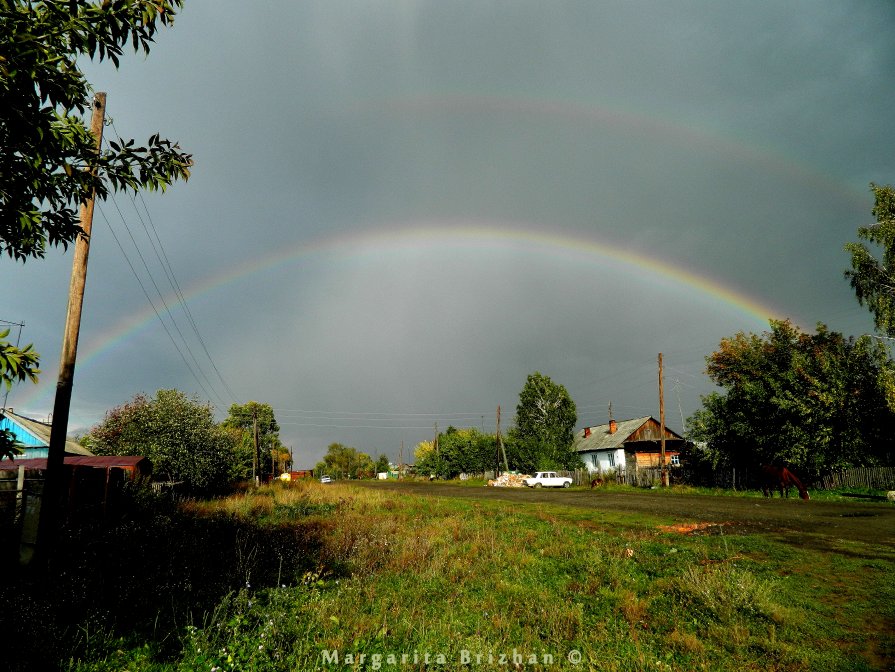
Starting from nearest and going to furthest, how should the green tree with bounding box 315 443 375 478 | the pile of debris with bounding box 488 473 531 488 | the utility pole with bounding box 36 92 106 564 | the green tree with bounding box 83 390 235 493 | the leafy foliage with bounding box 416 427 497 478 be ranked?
1. the utility pole with bounding box 36 92 106 564
2. the green tree with bounding box 83 390 235 493
3. the pile of debris with bounding box 488 473 531 488
4. the leafy foliage with bounding box 416 427 497 478
5. the green tree with bounding box 315 443 375 478

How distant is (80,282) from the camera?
31.6 feet

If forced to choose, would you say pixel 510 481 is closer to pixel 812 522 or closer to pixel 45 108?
pixel 812 522

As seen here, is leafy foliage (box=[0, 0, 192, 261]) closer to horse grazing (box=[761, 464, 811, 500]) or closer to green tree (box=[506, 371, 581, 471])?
horse grazing (box=[761, 464, 811, 500])

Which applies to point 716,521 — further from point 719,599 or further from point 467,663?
point 467,663

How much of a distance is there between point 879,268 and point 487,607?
3305 centimetres

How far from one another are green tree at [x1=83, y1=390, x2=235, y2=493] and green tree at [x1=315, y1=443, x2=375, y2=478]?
97232mm

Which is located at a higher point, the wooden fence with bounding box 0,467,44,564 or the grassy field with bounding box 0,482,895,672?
the wooden fence with bounding box 0,467,44,564

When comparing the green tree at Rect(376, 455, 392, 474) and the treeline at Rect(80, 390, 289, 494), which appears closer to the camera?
the treeline at Rect(80, 390, 289, 494)

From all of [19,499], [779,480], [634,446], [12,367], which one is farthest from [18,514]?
[634,446]

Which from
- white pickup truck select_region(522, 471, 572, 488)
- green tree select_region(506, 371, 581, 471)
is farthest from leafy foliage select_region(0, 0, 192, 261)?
green tree select_region(506, 371, 581, 471)

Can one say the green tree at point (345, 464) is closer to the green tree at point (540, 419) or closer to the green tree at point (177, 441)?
the green tree at point (540, 419)

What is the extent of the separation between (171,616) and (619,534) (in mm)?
11116

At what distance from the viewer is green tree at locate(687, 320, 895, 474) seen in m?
26.6

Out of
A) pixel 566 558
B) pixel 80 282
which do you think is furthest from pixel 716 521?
pixel 80 282
